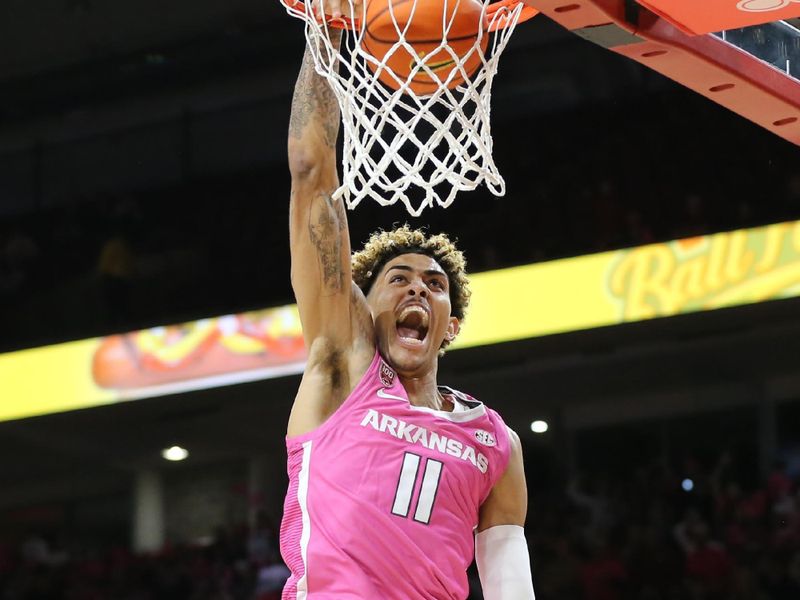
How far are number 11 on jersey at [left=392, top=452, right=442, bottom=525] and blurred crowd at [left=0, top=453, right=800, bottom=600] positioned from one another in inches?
200

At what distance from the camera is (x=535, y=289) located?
8773mm

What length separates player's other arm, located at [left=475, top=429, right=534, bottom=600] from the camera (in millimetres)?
3654

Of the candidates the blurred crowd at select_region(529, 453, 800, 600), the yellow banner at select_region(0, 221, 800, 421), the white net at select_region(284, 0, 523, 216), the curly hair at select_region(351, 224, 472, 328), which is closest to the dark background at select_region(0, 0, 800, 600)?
the blurred crowd at select_region(529, 453, 800, 600)

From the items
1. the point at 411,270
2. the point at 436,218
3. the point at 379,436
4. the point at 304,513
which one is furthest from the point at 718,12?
the point at 436,218

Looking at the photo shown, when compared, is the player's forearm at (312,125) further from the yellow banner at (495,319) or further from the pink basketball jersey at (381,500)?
the yellow banner at (495,319)

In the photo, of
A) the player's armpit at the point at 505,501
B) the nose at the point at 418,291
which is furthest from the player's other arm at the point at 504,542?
the nose at the point at 418,291

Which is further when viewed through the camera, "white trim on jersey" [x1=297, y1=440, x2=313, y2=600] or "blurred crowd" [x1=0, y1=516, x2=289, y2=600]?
"blurred crowd" [x1=0, y1=516, x2=289, y2=600]

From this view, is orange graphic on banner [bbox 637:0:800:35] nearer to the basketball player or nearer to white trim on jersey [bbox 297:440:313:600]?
the basketball player

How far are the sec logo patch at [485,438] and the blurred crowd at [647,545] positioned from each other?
4843 mm

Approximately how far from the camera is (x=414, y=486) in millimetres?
3377

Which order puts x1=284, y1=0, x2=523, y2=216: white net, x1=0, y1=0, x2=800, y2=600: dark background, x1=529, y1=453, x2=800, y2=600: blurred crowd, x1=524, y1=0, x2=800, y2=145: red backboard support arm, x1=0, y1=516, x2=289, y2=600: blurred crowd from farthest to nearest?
x1=0, y1=516, x2=289, y2=600: blurred crowd, x1=0, y1=0, x2=800, y2=600: dark background, x1=529, y1=453, x2=800, y2=600: blurred crowd, x1=284, y1=0, x2=523, y2=216: white net, x1=524, y1=0, x2=800, y2=145: red backboard support arm

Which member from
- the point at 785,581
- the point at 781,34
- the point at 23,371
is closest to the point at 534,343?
the point at 785,581

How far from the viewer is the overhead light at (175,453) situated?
1121 cm

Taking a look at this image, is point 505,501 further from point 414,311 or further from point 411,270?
point 411,270
